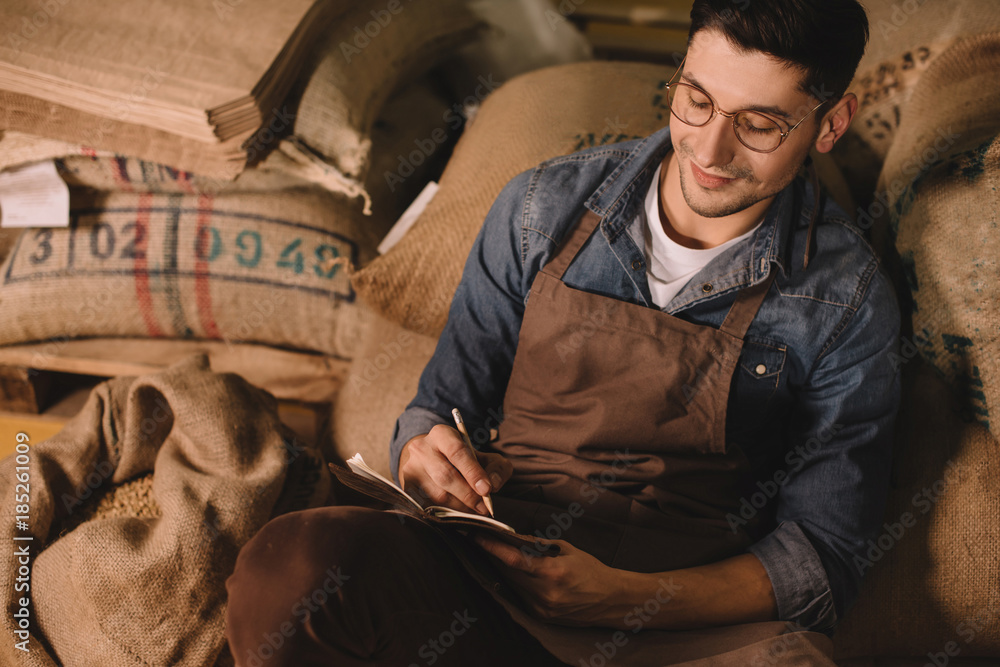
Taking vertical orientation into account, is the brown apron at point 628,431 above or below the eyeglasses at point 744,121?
below

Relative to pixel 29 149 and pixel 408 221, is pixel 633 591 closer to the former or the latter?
pixel 408 221

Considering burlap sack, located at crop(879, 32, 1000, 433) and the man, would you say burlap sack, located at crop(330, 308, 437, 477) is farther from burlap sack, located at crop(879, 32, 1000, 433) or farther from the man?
burlap sack, located at crop(879, 32, 1000, 433)

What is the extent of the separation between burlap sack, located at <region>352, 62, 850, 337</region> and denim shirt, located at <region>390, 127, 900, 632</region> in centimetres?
20

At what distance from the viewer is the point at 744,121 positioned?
792mm

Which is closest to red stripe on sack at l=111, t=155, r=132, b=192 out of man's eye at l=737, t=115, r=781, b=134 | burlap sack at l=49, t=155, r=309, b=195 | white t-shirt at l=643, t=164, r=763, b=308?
burlap sack at l=49, t=155, r=309, b=195

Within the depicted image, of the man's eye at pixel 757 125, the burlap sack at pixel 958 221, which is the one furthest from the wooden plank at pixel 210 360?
the burlap sack at pixel 958 221

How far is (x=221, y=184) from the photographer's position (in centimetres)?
141

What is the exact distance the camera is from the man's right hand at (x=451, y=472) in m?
0.80

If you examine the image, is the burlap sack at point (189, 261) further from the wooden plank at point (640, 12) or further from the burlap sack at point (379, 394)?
the wooden plank at point (640, 12)

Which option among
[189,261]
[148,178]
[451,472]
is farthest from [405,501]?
[148,178]

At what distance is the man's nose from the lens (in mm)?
792

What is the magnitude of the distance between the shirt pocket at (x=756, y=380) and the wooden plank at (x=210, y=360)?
0.90m

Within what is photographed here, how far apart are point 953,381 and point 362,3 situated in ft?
4.50

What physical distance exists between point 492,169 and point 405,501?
0.69m
